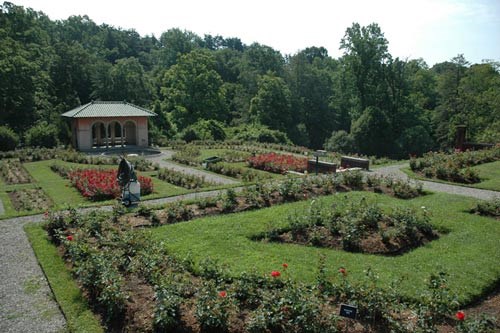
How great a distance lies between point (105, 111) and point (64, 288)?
27178 mm

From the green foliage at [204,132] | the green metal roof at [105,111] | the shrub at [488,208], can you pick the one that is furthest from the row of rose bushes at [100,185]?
the green foliage at [204,132]

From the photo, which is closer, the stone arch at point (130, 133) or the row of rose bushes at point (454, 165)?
the row of rose bushes at point (454, 165)

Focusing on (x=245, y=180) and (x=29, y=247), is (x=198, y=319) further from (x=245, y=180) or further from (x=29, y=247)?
(x=245, y=180)

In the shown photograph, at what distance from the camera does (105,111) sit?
32906 millimetres

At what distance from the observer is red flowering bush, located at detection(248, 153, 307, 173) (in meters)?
21.7

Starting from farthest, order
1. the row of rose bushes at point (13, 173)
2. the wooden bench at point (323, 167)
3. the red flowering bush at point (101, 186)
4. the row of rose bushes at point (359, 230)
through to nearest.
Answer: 1. the wooden bench at point (323, 167)
2. the row of rose bushes at point (13, 173)
3. the red flowering bush at point (101, 186)
4. the row of rose bushes at point (359, 230)

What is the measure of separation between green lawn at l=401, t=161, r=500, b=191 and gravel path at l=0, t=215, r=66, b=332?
15130 millimetres

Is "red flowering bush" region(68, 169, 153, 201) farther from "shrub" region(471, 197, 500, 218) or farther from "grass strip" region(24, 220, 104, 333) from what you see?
"shrub" region(471, 197, 500, 218)

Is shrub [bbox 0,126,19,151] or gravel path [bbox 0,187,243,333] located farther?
shrub [bbox 0,126,19,151]

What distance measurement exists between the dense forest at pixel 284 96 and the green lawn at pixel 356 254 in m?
26.9

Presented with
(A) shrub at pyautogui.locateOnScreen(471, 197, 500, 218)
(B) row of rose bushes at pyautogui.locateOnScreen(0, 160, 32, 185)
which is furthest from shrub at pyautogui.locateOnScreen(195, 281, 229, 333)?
(B) row of rose bushes at pyautogui.locateOnScreen(0, 160, 32, 185)

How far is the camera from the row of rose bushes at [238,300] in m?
6.06

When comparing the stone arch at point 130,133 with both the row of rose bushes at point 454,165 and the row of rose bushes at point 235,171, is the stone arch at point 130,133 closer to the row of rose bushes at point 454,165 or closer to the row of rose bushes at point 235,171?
the row of rose bushes at point 235,171

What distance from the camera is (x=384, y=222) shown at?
10.8 metres
